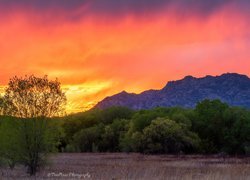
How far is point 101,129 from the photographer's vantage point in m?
116

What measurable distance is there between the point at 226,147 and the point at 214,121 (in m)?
6.61

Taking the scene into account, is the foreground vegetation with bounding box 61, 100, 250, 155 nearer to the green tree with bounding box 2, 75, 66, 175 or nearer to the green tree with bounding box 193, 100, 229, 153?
the green tree with bounding box 193, 100, 229, 153

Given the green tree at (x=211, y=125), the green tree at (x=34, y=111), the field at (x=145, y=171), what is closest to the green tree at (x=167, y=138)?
the green tree at (x=211, y=125)

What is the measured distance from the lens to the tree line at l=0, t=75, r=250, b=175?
150ft

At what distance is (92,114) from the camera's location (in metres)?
137

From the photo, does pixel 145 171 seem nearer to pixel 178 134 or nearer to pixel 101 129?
pixel 178 134

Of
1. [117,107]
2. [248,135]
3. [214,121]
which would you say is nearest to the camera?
[248,135]

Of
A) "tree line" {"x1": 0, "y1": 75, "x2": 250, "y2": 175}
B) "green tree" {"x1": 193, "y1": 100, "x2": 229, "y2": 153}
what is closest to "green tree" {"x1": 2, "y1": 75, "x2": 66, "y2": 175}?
"tree line" {"x1": 0, "y1": 75, "x2": 250, "y2": 175}

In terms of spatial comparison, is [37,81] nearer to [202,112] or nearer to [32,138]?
[32,138]

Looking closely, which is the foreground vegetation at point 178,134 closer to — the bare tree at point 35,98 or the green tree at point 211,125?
the green tree at point 211,125

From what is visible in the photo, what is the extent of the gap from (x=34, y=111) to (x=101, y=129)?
2757 inches

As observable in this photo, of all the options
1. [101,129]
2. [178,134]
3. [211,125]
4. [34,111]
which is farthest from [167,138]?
[34,111]

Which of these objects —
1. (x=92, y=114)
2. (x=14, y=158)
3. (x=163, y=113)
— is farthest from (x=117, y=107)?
(x=14, y=158)

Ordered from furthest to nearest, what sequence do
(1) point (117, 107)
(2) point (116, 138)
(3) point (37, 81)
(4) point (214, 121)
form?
(1) point (117, 107) < (2) point (116, 138) < (4) point (214, 121) < (3) point (37, 81)
